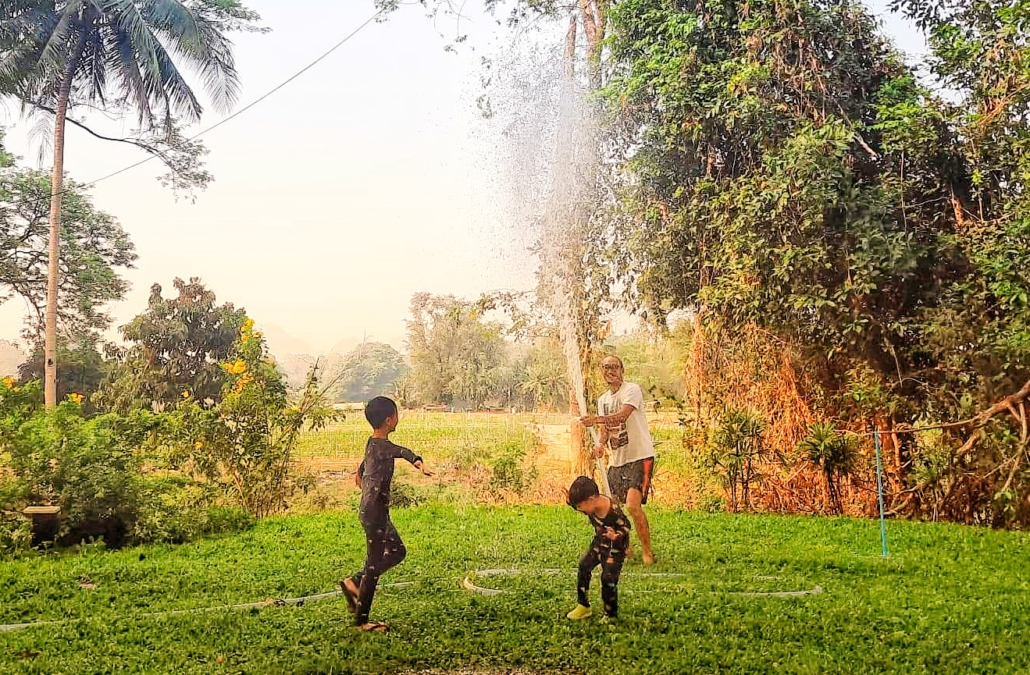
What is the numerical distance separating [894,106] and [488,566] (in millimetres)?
3789

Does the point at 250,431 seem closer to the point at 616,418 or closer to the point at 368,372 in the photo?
the point at 368,372

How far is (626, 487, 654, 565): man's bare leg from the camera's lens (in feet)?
13.1

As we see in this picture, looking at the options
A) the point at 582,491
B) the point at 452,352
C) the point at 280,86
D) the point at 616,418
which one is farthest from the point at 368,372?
the point at 582,491

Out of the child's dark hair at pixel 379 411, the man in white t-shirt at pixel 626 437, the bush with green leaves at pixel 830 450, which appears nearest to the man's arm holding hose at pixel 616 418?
the man in white t-shirt at pixel 626 437

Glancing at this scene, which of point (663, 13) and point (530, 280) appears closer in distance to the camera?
point (663, 13)

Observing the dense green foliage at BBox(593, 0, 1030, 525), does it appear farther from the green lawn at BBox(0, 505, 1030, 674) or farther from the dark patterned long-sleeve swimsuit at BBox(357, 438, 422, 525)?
the dark patterned long-sleeve swimsuit at BBox(357, 438, 422, 525)

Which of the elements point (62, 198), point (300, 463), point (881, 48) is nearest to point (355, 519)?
point (300, 463)

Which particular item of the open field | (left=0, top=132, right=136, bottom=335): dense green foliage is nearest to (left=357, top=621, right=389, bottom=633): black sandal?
the open field

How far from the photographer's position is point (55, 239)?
5988 mm

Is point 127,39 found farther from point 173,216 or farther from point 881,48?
point 881,48

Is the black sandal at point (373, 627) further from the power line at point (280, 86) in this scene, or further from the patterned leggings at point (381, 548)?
the power line at point (280, 86)

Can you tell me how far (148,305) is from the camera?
20.3 feet

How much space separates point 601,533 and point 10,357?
459 centimetres

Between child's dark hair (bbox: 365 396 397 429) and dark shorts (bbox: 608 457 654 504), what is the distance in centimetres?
122
